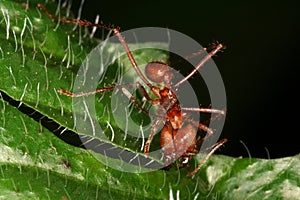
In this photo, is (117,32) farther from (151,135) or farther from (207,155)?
(207,155)

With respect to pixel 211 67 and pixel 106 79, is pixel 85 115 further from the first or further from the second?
pixel 211 67

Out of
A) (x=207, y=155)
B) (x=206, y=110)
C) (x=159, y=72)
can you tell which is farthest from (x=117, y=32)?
(x=207, y=155)

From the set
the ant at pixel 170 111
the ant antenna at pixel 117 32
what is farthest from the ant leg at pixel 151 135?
the ant antenna at pixel 117 32

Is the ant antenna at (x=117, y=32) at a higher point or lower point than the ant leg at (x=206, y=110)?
higher

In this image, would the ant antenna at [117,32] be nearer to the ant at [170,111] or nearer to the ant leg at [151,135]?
the ant at [170,111]

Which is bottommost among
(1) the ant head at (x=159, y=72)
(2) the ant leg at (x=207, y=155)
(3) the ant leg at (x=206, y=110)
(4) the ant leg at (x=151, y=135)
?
(2) the ant leg at (x=207, y=155)

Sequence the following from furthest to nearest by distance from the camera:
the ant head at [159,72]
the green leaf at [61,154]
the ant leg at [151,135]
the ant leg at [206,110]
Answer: the ant head at [159,72]
the ant leg at [206,110]
the ant leg at [151,135]
the green leaf at [61,154]

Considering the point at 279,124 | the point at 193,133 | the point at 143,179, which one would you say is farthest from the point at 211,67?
the point at 279,124
